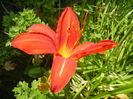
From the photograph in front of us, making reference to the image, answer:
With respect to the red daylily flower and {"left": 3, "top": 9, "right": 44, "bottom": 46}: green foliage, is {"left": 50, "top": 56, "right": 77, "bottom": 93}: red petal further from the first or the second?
{"left": 3, "top": 9, "right": 44, "bottom": 46}: green foliage

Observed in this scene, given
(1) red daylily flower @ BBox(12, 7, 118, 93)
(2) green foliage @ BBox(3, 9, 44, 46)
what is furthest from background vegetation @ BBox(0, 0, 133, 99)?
(1) red daylily flower @ BBox(12, 7, 118, 93)

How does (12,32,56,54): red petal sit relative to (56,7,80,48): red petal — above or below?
below

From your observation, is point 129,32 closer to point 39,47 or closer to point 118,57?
point 118,57

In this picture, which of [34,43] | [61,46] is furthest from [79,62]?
[34,43]

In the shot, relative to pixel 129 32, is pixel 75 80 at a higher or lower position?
lower

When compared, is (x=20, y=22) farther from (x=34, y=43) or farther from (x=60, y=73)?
(x=60, y=73)

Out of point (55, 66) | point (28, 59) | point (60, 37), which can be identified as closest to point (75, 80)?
point (28, 59)
